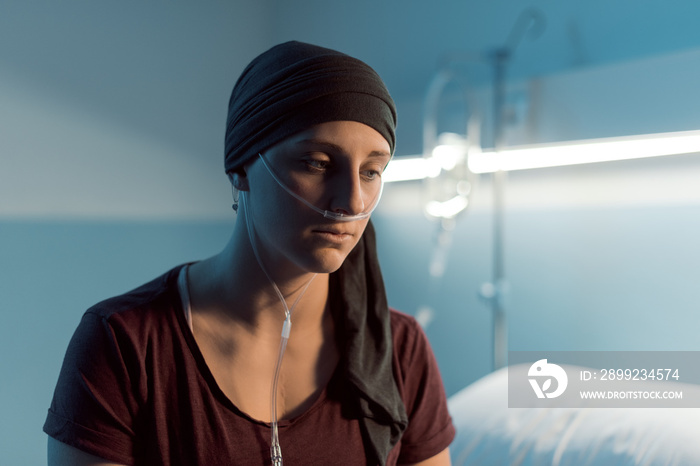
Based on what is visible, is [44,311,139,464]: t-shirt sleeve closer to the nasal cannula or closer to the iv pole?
the nasal cannula

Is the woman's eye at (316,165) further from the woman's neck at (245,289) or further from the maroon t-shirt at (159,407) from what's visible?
the maroon t-shirt at (159,407)

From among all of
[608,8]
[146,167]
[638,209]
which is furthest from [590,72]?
[146,167]

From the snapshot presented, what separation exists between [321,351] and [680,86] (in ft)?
4.54

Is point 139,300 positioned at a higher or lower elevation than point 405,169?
lower

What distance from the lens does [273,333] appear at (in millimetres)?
981

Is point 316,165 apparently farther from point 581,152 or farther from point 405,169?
point 405,169

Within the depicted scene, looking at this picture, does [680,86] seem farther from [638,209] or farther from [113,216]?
[113,216]

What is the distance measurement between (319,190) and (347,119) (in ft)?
0.37

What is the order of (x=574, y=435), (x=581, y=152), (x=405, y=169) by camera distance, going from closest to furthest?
(x=574, y=435) < (x=581, y=152) < (x=405, y=169)

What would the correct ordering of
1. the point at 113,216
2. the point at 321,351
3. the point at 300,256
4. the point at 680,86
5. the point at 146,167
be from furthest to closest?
the point at 146,167 → the point at 113,216 → the point at 680,86 → the point at 321,351 → the point at 300,256

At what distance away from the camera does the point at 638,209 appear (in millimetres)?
1849

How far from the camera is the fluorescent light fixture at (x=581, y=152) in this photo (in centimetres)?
174

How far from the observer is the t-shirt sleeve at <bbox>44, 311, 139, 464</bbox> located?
32.5 inches

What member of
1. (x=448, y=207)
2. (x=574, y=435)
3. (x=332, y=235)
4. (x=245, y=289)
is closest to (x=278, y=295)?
(x=245, y=289)
